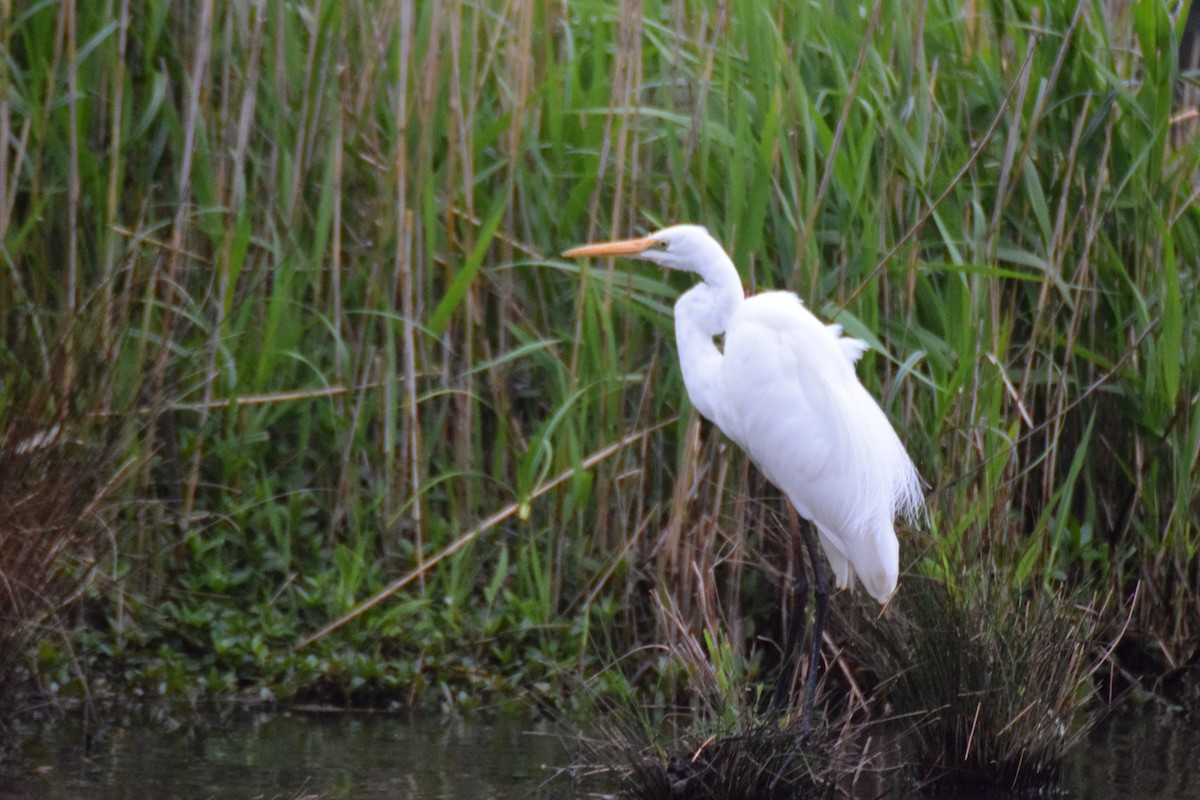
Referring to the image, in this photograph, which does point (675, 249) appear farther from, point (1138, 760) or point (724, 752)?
point (1138, 760)

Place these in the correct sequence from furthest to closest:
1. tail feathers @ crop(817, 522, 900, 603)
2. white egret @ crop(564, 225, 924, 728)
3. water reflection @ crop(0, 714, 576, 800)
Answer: white egret @ crop(564, 225, 924, 728), tail feathers @ crop(817, 522, 900, 603), water reflection @ crop(0, 714, 576, 800)

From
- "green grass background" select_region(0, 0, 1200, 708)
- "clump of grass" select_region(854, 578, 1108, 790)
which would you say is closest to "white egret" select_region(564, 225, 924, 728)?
"clump of grass" select_region(854, 578, 1108, 790)

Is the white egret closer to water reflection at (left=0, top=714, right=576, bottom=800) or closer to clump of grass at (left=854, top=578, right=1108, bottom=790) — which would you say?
clump of grass at (left=854, top=578, right=1108, bottom=790)

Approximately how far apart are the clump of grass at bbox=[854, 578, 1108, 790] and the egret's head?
0.81 m

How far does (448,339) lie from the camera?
12.7 feet

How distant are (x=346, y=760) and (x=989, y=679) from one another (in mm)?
1340

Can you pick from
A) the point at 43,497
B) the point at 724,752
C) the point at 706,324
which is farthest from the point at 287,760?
the point at 706,324

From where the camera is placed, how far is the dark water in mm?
2900

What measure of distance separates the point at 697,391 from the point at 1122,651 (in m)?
1.44

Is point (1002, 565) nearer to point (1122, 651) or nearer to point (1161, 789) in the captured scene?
point (1161, 789)

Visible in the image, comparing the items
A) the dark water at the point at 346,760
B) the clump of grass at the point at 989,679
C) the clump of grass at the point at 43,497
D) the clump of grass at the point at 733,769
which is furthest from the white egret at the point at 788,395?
the clump of grass at the point at 43,497

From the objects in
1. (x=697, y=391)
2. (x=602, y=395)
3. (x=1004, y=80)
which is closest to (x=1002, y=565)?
(x=697, y=391)

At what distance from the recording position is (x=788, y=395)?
324 centimetres

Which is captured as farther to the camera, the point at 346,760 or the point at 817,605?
the point at 817,605
